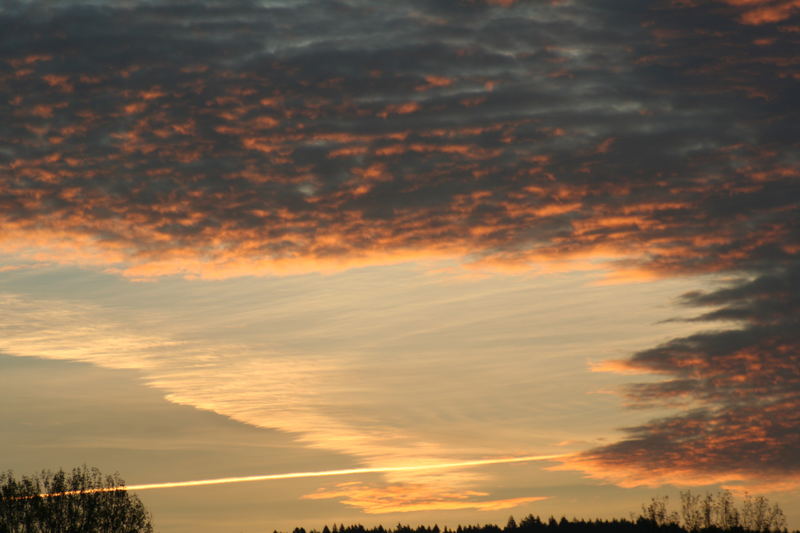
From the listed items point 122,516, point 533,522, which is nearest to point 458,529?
point 533,522

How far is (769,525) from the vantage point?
165m

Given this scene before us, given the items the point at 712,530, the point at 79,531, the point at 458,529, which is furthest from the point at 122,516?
the point at 712,530

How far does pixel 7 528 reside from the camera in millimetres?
127000

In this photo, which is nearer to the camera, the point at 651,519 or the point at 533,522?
the point at 651,519

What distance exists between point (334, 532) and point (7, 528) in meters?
83.6

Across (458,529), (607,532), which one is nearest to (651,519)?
(607,532)

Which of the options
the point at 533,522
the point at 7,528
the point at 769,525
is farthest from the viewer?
the point at 533,522

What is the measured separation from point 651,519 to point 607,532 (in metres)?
8.84

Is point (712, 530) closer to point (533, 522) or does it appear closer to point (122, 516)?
point (533, 522)

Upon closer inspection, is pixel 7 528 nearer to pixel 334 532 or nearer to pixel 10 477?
pixel 10 477

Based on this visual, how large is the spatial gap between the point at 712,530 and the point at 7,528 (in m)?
123

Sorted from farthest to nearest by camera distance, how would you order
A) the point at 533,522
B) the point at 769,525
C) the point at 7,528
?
1. the point at 533,522
2. the point at 769,525
3. the point at 7,528

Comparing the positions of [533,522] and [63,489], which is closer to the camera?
[63,489]

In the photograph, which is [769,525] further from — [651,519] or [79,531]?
[79,531]
